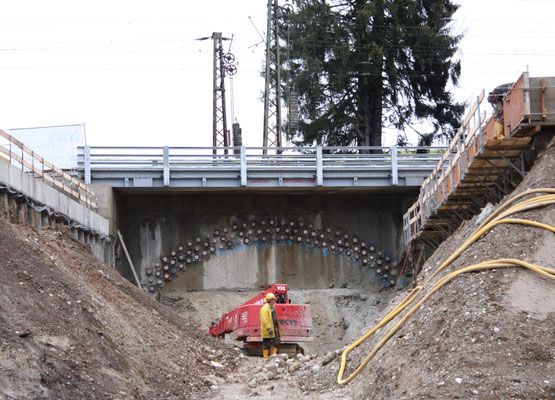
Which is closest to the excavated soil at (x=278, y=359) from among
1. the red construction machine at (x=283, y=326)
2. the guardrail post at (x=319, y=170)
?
the red construction machine at (x=283, y=326)

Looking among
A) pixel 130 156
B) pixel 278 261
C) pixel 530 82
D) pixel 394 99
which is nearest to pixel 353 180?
pixel 278 261

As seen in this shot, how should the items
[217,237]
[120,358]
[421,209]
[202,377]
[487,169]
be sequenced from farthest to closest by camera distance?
[217,237] < [421,209] < [487,169] < [202,377] < [120,358]

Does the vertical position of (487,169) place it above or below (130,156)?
below

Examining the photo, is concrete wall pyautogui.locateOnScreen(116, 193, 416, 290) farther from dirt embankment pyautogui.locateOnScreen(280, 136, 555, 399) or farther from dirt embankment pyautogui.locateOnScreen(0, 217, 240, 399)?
dirt embankment pyautogui.locateOnScreen(280, 136, 555, 399)

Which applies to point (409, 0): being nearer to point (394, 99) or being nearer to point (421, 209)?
point (394, 99)

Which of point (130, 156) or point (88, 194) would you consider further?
point (130, 156)

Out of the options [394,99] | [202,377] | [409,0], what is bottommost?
[202,377]

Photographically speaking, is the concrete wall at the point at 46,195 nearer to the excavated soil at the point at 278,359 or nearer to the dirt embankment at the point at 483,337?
the excavated soil at the point at 278,359

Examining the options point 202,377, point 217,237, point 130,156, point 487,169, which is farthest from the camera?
point 217,237

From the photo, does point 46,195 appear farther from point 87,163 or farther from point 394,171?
point 394,171

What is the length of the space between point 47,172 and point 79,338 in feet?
43.7

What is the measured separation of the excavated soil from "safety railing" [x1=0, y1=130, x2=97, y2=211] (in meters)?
3.27

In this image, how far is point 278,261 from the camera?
31.3 metres

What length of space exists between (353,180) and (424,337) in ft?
61.2
